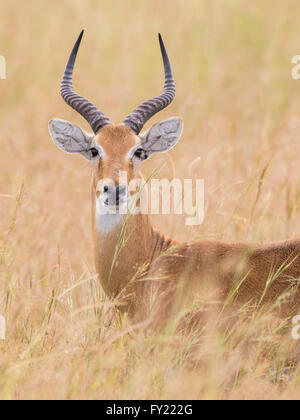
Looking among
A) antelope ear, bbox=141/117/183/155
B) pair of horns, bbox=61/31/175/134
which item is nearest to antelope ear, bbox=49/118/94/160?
pair of horns, bbox=61/31/175/134

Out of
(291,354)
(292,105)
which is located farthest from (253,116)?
(291,354)

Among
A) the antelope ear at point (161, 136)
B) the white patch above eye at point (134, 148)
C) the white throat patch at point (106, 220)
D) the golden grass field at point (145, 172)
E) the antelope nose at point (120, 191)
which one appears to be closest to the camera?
the golden grass field at point (145, 172)

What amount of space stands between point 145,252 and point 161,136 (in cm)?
111

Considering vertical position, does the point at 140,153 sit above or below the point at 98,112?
below

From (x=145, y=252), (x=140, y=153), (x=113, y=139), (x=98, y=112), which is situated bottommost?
(x=145, y=252)

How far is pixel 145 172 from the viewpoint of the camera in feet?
36.0

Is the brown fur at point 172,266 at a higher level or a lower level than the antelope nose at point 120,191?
lower

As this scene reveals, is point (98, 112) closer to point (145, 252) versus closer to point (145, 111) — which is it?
point (145, 111)

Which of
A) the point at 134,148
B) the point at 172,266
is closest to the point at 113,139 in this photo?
the point at 134,148

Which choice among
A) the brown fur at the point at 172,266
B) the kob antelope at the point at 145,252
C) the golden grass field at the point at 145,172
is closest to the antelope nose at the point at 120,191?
the kob antelope at the point at 145,252

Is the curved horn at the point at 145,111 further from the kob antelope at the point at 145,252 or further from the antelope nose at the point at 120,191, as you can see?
the antelope nose at the point at 120,191

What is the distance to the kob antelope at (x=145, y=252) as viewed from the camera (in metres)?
6.27

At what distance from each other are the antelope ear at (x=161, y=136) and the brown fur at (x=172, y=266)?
0.28m

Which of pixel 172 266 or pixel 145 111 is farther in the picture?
pixel 145 111
